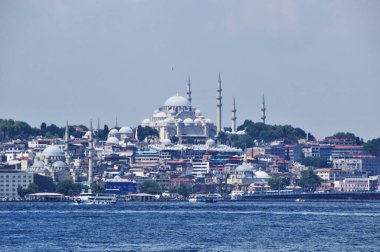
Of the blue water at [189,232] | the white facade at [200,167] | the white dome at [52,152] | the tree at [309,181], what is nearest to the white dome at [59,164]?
the white dome at [52,152]

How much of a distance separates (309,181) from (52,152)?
2645 centimetres

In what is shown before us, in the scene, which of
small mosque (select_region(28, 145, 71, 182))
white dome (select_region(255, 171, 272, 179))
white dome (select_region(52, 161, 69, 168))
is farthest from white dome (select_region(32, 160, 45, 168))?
white dome (select_region(255, 171, 272, 179))

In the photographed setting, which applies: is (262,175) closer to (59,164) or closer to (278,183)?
(278,183)

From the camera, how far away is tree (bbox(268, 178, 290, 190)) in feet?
554

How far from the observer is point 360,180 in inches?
7274

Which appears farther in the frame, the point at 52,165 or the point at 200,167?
the point at 200,167

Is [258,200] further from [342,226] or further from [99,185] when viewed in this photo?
[342,226]

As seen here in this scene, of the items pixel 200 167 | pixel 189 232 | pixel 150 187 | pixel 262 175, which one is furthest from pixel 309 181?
pixel 189 232

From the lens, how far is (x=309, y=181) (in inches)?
6998

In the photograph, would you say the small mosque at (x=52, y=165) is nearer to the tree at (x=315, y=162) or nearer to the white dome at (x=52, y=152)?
the white dome at (x=52, y=152)

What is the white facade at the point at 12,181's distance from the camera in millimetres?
146250

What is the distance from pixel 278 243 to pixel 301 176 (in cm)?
12099

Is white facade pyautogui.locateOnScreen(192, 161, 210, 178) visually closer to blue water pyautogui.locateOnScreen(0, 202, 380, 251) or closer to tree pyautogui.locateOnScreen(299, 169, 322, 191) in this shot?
tree pyautogui.locateOnScreen(299, 169, 322, 191)

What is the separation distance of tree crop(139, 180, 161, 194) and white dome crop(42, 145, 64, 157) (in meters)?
19.5
